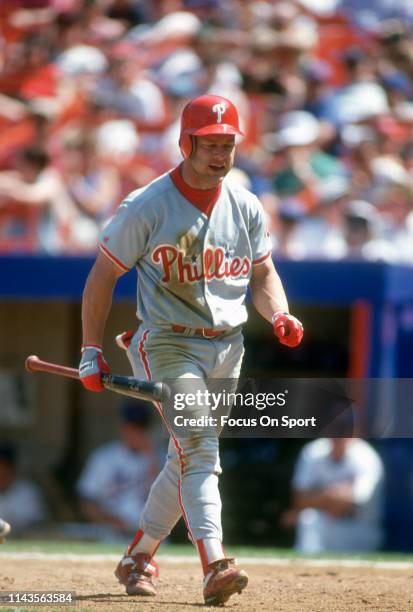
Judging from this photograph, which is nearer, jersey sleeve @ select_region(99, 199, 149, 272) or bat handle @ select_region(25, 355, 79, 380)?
jersey sleeve @ select_region(99, 199, 149, 272)

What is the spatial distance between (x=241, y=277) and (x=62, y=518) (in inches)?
224

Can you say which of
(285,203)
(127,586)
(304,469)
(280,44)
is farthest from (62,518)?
(127,586)

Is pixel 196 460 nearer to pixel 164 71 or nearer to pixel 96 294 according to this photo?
pixel 96 294

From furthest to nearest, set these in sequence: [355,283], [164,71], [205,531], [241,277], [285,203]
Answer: [164,71] → [285,203] → [355,283] → [241,277] → [205,531]

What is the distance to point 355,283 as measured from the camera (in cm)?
832

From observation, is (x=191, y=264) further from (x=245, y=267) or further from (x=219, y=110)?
(x=219, y=110)

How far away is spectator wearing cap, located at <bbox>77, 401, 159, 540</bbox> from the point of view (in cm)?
878

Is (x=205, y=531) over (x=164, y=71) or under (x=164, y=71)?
under

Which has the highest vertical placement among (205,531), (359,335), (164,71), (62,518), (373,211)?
(164,71)

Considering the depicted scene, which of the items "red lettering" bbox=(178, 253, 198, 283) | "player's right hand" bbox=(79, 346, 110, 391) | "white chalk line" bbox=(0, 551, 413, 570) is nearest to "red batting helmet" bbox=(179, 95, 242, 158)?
"red lettering" bbox=(178, 253, 198, 283)

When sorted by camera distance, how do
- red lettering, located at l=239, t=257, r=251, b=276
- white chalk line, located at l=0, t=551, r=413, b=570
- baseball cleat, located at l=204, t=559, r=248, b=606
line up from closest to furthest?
1. baseball cleat, located at l=204, t=559, r=248, b=606
2. red lettering, located at l=239, t=257, r=251, b=276
3. white chalk line, located at l=0, t=551, r=413, b=570

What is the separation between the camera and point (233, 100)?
970 centimetres

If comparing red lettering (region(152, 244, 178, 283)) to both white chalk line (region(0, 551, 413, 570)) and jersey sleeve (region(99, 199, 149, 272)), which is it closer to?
jersey sleeve (region(99, 199, 149, 272))

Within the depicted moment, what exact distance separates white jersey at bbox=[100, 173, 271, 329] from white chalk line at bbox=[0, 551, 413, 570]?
6.25 ft
